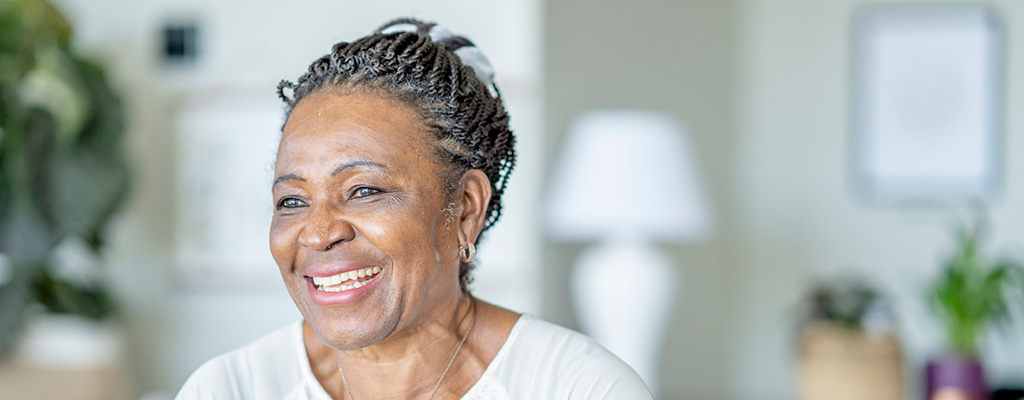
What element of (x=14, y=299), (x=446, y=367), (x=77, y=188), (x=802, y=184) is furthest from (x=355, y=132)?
(x=802, y=184)

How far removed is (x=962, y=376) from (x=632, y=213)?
1.17m

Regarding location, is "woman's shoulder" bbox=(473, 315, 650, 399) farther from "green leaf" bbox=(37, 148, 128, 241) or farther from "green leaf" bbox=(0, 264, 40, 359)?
"green leaf" bbox=(0, 264, 40, 359)

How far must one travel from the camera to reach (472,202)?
3.59 feet

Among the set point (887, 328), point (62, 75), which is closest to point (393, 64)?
point (62, 75)

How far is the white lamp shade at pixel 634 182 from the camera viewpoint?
9.84 ft

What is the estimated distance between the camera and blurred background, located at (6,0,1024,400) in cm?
282

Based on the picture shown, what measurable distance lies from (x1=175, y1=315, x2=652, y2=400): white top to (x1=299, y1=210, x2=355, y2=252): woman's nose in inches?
8.5

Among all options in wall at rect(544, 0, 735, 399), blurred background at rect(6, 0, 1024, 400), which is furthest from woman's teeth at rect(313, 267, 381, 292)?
wall at rect(544, 0, 735, 399)

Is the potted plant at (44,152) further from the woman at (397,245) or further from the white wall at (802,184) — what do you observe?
the white wall at (802,184)

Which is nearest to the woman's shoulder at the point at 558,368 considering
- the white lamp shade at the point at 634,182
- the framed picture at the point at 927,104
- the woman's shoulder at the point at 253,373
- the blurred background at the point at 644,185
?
the woman's shoulder at the point at 253,373

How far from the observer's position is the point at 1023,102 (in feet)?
12.3

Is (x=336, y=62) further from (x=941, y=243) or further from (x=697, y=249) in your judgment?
(x=941, y=243)

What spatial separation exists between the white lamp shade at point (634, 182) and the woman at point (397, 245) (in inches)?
73.1

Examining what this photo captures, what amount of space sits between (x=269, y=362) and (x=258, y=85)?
1944 mm
